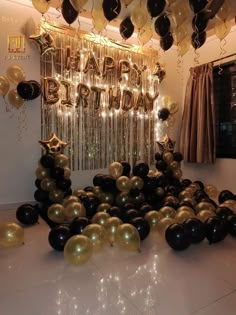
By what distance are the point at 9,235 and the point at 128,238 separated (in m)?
0.92

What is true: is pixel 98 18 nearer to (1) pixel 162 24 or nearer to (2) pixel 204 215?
(1) pixel 162 24

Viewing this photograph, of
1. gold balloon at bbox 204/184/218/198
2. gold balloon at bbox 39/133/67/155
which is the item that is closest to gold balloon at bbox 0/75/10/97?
Result: gold balloon at bbox 39/133/67/155

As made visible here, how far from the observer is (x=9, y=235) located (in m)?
1.97

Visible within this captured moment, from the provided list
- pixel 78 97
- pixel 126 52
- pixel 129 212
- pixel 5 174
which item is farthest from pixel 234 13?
pixel 5 174

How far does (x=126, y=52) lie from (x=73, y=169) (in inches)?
73.0

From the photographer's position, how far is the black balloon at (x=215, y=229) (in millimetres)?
2058

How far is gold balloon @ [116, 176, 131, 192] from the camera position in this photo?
111 inches

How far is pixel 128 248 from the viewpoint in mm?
1910

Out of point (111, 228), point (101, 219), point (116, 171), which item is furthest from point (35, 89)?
point (111, 228)

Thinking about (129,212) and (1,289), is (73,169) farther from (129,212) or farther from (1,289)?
(1,289)

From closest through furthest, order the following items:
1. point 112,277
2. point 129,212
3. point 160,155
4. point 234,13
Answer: point 112,277
point 129,212
point 234,13
point 160,155

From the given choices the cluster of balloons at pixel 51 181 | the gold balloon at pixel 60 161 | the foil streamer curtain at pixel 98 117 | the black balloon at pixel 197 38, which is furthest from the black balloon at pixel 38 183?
the black balloon at pixel 197 38

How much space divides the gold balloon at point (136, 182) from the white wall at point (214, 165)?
4.98 feet

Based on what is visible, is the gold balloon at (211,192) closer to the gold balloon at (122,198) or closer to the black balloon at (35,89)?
the gold balloon at (122,198)
